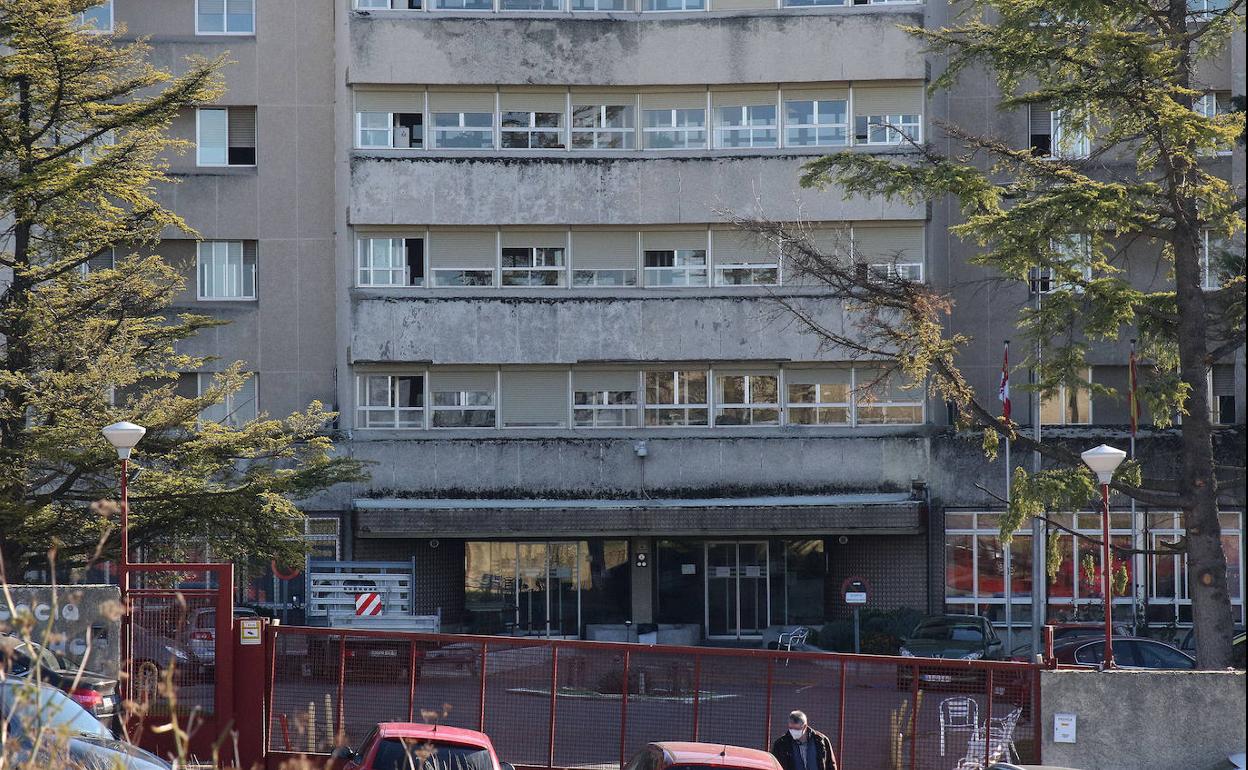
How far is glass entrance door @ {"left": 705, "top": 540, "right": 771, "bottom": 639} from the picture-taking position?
37.2 meters

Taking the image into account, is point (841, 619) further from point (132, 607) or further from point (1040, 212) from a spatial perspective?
point (132, 607)

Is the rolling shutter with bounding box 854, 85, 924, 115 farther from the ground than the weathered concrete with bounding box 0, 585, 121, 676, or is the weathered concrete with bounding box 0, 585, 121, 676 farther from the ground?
the rolling shutter with bounding box 854, 85, 924, 115

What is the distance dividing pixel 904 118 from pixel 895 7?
2.74 meters

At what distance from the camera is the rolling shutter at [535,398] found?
119ft

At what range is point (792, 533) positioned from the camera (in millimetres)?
35250

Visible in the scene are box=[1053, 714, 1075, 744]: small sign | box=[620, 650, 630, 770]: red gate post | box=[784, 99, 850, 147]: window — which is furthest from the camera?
box=[784, 99, 850, 147]: window

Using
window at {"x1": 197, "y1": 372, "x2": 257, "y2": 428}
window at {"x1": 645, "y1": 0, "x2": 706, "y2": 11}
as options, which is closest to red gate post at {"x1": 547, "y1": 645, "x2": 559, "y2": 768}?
window at {"x1": 197, "y1": 372, "x2": 257, "y2": 428}

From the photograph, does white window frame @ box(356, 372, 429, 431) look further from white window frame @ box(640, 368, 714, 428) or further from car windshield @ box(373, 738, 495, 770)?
car windshield @ box(373, 738, 495, 770)

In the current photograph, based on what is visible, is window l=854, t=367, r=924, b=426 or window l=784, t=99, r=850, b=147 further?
window l=784, t=99, r=850, b=147

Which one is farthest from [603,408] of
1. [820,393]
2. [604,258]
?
[820,393]

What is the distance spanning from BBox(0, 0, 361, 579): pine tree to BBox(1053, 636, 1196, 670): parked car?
49.2 ft

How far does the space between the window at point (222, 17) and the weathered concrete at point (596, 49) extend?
146 inches

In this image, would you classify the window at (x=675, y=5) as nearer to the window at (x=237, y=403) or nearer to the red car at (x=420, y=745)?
the window at (x=237, y=403)

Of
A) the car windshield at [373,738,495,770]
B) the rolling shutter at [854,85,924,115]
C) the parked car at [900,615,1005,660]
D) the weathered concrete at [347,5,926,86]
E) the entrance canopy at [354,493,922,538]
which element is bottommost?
the parked car at [900,615,1005,660]
